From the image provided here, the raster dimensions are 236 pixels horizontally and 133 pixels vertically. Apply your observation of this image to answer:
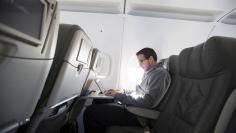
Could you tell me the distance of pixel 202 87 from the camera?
1.27 metres

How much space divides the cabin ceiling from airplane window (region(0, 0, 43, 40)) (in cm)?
283

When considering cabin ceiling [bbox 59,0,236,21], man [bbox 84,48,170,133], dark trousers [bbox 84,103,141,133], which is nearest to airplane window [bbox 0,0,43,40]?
man [bbox 84,48,170,133]

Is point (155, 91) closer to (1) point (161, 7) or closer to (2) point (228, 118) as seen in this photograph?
(2) point (228, 118)

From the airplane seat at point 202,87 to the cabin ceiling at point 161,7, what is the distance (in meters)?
2.13

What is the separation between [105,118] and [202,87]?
134cm

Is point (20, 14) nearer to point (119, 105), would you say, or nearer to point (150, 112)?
point (150, 112)

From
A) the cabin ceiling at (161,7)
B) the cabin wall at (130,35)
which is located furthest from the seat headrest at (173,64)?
the cabin wall at (130,35)

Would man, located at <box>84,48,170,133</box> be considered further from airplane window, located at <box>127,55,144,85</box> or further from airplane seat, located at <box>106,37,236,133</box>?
airplane window, located at <box>127,55,144,85</box>

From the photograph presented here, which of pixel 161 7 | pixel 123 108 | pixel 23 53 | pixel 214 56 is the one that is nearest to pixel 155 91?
pixel 123 108

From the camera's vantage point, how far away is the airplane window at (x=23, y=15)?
0.63 meters

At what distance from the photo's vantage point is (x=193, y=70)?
4.82 ft

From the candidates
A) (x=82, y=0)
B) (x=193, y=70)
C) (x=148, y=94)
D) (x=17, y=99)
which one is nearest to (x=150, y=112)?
(x=148, y=94)

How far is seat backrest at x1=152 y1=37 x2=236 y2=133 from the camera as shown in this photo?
111 centimetres

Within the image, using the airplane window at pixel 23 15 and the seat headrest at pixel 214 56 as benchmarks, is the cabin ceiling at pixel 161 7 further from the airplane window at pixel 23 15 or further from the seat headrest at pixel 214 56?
the airplane window at pixel 23 15
